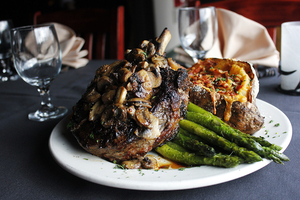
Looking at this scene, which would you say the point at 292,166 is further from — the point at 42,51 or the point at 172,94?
the point at 42,51

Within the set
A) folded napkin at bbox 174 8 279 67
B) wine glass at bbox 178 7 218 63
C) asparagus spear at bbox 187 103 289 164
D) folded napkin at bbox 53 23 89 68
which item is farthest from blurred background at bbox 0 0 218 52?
asparagus spear at bbox 187 103 289 164

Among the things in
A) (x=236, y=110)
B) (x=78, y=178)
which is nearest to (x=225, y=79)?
(x=236, y=110)

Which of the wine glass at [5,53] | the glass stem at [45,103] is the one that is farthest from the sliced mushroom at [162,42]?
the wine glass at [5,53]

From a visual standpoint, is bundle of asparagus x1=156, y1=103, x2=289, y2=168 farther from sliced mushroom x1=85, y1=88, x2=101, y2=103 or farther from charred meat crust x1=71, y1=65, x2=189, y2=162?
sliced mushroom x1=85, y1=88, x2=101, y2=103

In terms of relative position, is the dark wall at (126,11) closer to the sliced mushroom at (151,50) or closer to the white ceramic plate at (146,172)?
the sliced mushroom at (151,50)

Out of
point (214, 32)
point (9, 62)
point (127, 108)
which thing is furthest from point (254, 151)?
point (9, 62)

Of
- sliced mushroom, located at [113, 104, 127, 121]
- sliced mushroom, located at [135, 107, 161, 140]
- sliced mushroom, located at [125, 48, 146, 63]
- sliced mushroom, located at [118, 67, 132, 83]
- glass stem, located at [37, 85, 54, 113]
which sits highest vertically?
sliced mushroom, located at [125, 48, 146, 63]
